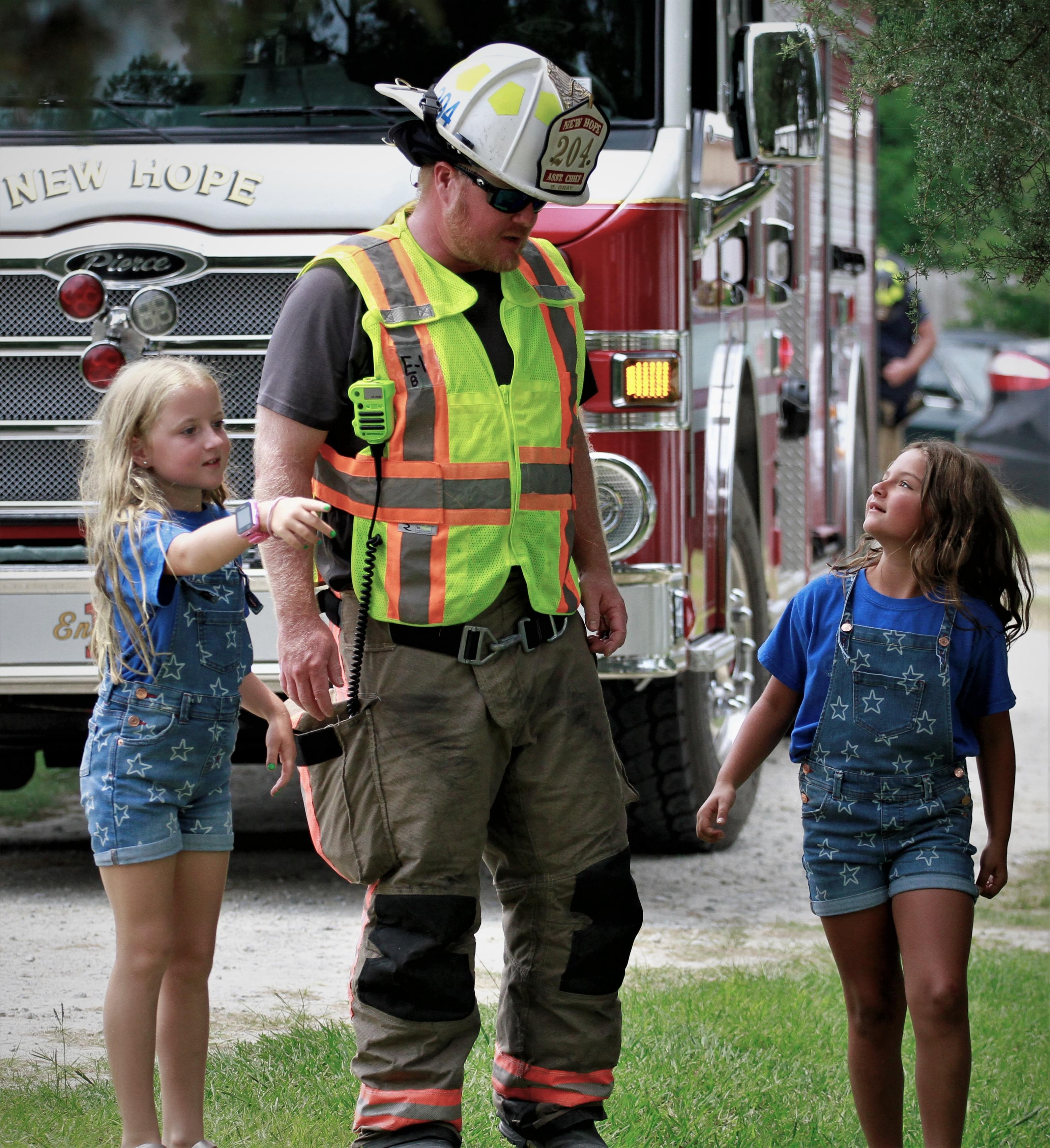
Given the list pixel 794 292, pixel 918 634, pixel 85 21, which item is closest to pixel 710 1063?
pixel 918 634

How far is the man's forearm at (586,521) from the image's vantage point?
3.78 meters

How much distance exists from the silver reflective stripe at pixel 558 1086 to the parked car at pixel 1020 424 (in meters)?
13.2

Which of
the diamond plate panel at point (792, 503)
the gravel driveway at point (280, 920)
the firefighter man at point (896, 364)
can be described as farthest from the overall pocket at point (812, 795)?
the firefighter man at point (896, 364)

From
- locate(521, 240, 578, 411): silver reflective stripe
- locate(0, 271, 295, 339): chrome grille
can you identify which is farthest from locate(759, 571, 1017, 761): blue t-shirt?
locate(0, 271, 295, 339): chrome grille

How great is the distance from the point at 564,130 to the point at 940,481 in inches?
36.3

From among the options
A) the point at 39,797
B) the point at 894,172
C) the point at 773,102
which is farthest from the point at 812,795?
the point at 894,172

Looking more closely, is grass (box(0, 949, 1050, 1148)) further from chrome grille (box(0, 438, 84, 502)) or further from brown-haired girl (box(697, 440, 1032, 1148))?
chrome grille (box(0, 438, 84, 502))

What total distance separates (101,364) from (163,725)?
2.25 m

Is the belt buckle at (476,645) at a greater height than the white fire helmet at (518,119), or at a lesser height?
lesser

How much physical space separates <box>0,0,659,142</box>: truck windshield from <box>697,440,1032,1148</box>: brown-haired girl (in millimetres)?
2480

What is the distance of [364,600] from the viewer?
344 centimetres

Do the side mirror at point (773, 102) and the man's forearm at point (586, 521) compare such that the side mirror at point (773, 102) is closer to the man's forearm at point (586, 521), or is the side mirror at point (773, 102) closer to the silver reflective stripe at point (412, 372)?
the man's forearm at point (586, 521)

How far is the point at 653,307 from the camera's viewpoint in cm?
538

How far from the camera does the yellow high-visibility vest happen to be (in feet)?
11.1
